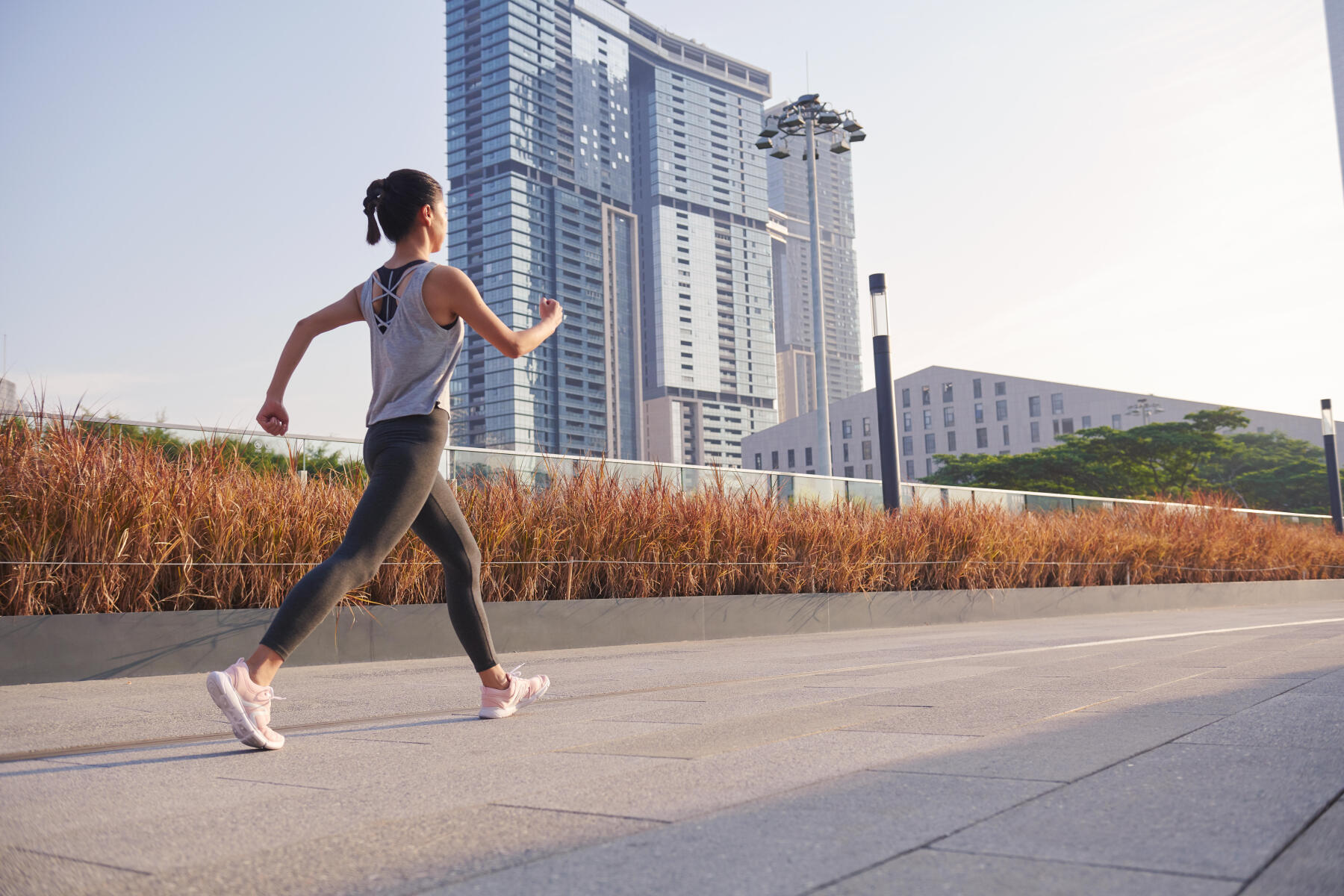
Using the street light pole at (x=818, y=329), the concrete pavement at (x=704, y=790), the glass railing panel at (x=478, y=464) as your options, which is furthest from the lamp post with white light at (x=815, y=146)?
the concrete pavement at (x=704, y=790)

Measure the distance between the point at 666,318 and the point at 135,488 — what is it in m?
170

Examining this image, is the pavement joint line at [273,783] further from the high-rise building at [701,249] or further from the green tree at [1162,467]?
the high-rise building at [701,249]

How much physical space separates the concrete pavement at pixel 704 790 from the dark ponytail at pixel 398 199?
1.57 metres

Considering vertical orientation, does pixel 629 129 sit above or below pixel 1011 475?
above

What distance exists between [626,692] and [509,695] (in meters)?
0.95

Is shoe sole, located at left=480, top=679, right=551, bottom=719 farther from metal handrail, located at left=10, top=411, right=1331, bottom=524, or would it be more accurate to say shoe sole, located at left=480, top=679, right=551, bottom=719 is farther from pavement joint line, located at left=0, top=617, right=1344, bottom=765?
metal handrail, located at left=10, top=411, right=1331, bottom=524

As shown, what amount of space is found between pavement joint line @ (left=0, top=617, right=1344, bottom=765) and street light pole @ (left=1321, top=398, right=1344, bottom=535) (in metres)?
18.2

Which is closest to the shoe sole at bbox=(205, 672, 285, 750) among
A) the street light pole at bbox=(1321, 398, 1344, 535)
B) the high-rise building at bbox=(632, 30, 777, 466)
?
the street light pole at bbox=(1321, 398, 1344, 535)

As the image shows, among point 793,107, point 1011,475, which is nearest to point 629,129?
point 1011,475

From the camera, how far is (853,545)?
10.1 metres

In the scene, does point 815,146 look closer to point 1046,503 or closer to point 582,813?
point 1046,503

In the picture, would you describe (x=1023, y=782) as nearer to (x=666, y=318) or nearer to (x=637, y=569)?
(x=637, y=569)

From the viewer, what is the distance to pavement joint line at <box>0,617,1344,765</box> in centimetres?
290

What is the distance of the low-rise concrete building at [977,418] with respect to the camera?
277ft
